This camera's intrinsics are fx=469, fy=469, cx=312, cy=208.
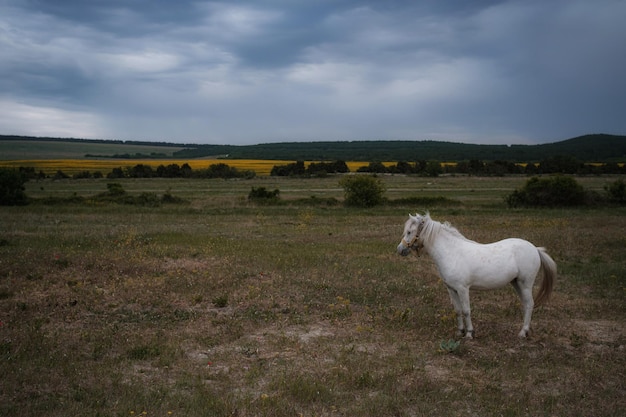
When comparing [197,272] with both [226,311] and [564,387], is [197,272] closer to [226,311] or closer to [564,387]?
[226,311]

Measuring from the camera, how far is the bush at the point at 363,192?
35.8 m

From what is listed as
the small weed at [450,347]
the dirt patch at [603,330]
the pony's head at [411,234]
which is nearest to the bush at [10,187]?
the pony's head at [411,234]

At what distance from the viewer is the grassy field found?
6602 millimetres

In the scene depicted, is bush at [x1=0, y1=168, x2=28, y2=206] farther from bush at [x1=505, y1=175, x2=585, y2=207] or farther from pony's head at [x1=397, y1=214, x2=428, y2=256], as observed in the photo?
bush at [x1=505, y1=175, x2=585, y2=207]

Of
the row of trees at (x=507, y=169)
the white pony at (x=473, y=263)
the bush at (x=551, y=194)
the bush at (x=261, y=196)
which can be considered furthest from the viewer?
the row of trees at (x=507, y=169)

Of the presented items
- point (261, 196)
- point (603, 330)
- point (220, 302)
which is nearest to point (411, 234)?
point (603, 330)

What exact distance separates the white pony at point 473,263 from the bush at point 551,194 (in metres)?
28.5

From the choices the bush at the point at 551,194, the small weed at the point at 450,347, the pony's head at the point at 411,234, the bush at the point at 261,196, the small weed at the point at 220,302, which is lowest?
the small weed at the point at 220,302

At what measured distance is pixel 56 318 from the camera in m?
10.0

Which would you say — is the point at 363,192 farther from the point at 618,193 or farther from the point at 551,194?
the point at 618,193

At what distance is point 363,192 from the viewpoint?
35750mm

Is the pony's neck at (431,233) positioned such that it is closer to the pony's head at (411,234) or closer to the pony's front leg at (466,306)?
the pony's head at (411,234)

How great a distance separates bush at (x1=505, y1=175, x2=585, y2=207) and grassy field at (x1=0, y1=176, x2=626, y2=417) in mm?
17076

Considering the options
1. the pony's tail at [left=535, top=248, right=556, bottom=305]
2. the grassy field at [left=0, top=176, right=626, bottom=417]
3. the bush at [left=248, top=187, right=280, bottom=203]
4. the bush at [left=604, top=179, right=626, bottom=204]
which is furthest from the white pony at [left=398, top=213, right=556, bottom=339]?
the bush at [left=604, top=179, right=626, bottom=204]
